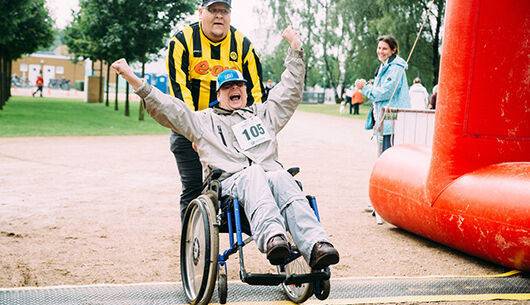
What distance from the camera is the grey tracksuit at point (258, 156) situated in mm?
3393

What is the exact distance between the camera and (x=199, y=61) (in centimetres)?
477

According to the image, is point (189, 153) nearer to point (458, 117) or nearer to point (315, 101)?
point (458, 117)

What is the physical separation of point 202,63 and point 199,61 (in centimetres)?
3

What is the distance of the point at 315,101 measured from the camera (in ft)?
205

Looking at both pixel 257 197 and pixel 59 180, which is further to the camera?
pixel 59 180

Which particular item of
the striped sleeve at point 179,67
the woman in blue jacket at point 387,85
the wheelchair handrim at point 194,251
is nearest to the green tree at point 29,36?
the woman in blue jacket at point 387,85

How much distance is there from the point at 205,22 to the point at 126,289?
2146 mm

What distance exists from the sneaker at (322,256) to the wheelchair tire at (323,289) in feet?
0.54

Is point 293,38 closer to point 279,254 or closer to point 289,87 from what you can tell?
point 289,87

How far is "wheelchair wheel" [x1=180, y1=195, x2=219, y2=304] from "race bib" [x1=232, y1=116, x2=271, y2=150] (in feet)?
1.70

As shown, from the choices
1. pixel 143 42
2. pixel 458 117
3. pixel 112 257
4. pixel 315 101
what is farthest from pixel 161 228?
pixel 315 101

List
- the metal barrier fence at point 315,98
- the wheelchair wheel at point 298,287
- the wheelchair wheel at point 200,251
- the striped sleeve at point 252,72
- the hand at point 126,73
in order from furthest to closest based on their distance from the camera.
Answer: the metal barrier fence at point 315,98 < the striped sleeve at point 252,72 < the hand at point 126,73 < the wheelchair wheel at point 298,287 < the wheelchair wheel at point 200,251

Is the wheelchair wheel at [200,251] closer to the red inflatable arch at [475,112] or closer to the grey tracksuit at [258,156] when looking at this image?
the grey tracksuit at [258,156]

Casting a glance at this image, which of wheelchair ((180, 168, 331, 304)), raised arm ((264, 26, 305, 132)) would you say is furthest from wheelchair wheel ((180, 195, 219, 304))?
raised arm ((264, 26, 305, 132))
